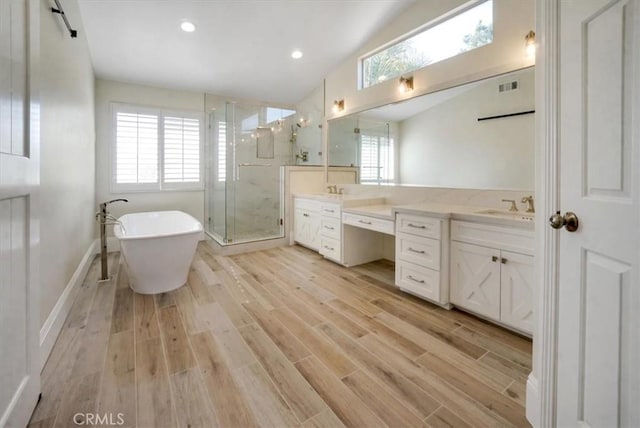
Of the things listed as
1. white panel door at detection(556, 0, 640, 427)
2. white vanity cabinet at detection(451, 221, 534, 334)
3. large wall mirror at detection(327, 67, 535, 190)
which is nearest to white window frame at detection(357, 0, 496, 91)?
large wall mirror at detection(327, 67, 535, 190)

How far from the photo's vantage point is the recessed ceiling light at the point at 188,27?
10.1ft

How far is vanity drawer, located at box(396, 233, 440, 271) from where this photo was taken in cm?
237

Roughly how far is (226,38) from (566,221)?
3722 mm

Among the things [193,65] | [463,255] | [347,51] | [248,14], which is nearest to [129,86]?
[193,65]

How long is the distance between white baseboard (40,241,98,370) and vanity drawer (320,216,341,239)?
2.57 meters

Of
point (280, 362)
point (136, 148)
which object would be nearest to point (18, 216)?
point (280, 362)

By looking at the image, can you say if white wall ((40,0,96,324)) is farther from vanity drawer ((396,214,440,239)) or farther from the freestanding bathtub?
vanity drawer ((396,214,440,239))

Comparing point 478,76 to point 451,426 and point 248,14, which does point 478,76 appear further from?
point 451,426

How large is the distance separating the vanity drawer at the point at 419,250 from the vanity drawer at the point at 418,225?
0.13 ft

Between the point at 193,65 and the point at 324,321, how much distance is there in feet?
12.1

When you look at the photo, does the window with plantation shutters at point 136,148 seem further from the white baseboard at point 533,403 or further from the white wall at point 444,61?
the white baseboard at point 533,403

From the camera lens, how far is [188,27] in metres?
3.13

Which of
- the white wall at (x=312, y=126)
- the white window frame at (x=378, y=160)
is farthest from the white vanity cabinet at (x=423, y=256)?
the white wall at (x=312, y=126)

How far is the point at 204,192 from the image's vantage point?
4.82 m
